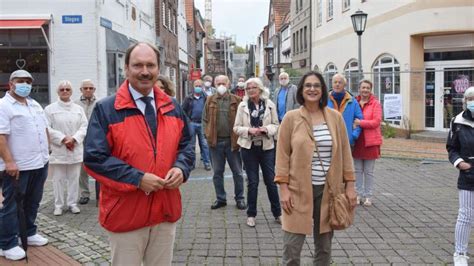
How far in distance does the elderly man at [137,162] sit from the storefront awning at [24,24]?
1026 centimetres

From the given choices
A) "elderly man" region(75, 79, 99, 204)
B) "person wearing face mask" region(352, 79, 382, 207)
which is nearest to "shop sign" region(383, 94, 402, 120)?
"person wearing face mask" region(352, 79, 382, 207)

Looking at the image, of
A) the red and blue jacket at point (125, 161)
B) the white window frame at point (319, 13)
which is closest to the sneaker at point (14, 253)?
the red and blue jacket at point (125, 161)

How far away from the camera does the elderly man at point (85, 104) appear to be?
7.60 metres

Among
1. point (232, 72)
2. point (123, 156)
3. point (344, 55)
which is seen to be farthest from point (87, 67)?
point (232, 72)

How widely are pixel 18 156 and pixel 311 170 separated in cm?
316

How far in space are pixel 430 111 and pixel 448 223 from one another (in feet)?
40.0

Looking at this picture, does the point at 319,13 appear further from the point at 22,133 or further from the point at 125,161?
the point at 125,161

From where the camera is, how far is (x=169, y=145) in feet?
10.6

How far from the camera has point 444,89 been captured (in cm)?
1714

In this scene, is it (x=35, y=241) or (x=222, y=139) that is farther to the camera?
(x=222, y=139)

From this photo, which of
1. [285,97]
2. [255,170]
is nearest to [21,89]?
[255,170]

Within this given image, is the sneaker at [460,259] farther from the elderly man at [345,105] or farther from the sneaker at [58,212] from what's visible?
the sneaker at [58,212]

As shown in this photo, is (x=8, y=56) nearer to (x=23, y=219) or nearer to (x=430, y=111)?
(x=23, y=219)

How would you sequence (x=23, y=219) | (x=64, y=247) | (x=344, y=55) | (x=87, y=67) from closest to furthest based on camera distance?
(x=23, y=219)
(x=64, y=247)
(x=87, y=67)
(x=344, y=55)
